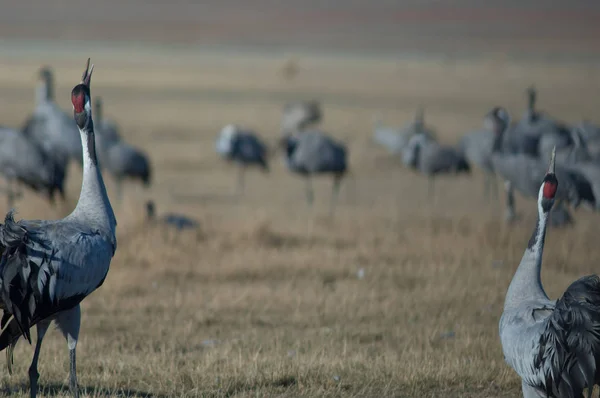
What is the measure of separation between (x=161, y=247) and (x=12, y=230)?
15.8 feet

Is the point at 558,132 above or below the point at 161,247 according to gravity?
above

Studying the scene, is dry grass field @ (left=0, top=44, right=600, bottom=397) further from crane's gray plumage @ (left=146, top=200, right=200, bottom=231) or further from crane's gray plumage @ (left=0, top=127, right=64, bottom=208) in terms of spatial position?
crane's gray plumage @ (left=0, top=127, right=64, bottom=208)

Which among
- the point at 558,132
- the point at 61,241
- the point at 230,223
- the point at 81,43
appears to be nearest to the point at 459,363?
the point at 61,241

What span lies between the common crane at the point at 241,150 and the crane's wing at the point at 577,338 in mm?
12355

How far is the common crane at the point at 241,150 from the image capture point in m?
16.9

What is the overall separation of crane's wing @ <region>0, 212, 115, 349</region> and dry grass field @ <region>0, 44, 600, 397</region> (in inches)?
31.1

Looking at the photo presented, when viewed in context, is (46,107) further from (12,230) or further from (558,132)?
(12,230)

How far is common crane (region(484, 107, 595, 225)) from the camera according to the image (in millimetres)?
9875

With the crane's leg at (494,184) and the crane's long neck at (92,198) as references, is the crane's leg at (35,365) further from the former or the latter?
the crane's leg at (494,184)

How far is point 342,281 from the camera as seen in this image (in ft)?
28.6

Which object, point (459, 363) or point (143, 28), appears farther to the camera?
point (143, 28)

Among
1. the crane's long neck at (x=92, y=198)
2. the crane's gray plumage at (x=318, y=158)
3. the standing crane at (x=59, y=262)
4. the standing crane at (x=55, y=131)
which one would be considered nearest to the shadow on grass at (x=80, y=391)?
the standing crane at (x=59, y=262)

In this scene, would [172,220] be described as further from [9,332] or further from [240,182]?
[240,182]

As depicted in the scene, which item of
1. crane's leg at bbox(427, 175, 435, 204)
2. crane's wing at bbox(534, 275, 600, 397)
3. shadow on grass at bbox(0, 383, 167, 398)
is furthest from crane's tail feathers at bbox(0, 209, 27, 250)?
crane's leg at bbox(427, 175, 435, 204)
